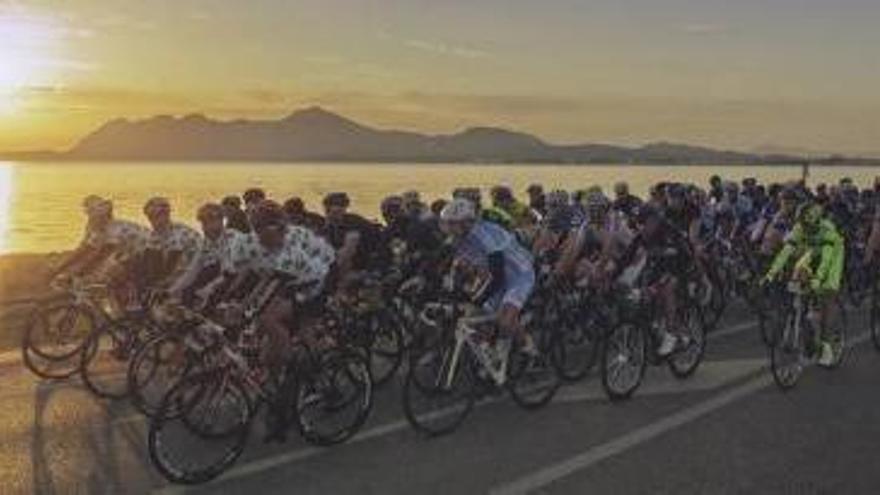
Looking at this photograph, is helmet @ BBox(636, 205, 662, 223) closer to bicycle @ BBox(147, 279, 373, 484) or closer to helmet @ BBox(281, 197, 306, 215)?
helmet @ BBox(281, 197, 306, 215)

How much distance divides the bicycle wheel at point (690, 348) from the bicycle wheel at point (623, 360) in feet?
2.84

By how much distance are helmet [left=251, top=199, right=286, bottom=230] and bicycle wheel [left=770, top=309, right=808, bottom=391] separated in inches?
234

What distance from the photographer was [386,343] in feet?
46.6

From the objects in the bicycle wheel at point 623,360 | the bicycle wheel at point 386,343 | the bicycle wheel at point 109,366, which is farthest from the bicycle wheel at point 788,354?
the bicycle wheel at point 109,366

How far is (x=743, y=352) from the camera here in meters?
16.3

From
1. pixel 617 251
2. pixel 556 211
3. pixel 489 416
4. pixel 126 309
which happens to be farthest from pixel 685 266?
pixel 126 309

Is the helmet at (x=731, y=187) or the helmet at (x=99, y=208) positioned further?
the helmet at (x=731, y=187)

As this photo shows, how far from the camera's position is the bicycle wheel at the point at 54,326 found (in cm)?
1386

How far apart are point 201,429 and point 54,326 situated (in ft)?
15.7

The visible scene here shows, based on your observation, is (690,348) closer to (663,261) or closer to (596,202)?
(663,261)

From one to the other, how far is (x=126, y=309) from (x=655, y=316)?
18.6ft

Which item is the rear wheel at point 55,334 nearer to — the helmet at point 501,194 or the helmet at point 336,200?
the helmet at point 336,200

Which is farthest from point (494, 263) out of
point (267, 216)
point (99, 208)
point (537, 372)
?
point (99, 208)

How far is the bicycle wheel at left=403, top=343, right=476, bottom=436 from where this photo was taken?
11023 mm
